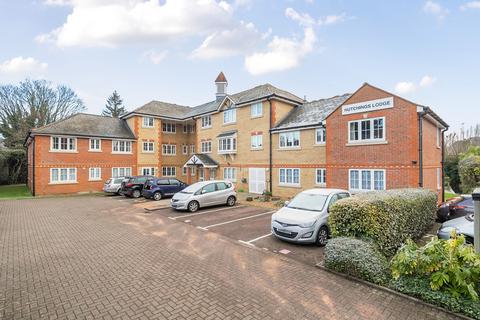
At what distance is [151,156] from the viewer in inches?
1153

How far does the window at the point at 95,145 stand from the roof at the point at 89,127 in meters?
0.62

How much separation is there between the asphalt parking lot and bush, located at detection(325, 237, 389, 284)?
2.63 ft

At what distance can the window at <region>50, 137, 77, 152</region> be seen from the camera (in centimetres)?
2348

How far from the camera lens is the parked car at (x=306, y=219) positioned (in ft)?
26.9

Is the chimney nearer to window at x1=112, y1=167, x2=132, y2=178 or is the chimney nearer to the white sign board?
window at x1=112, y1=167, x2=132, y2=178

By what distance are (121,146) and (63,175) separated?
6.00 meters

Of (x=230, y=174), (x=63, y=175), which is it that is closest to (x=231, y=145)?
(x=230, y=174)

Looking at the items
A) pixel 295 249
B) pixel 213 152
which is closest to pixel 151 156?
pixel 213 152

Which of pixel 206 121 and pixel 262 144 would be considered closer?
pixel 262 144

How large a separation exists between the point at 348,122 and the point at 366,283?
1137 centimetres

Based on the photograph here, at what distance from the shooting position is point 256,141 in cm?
2238

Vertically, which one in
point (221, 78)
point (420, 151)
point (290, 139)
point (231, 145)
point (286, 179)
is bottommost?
point (286, 179)

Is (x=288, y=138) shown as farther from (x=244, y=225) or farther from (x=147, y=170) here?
(x=147, y=170)

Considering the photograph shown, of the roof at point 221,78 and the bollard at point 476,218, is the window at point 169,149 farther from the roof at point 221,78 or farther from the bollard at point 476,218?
the bollard at point 476,218
